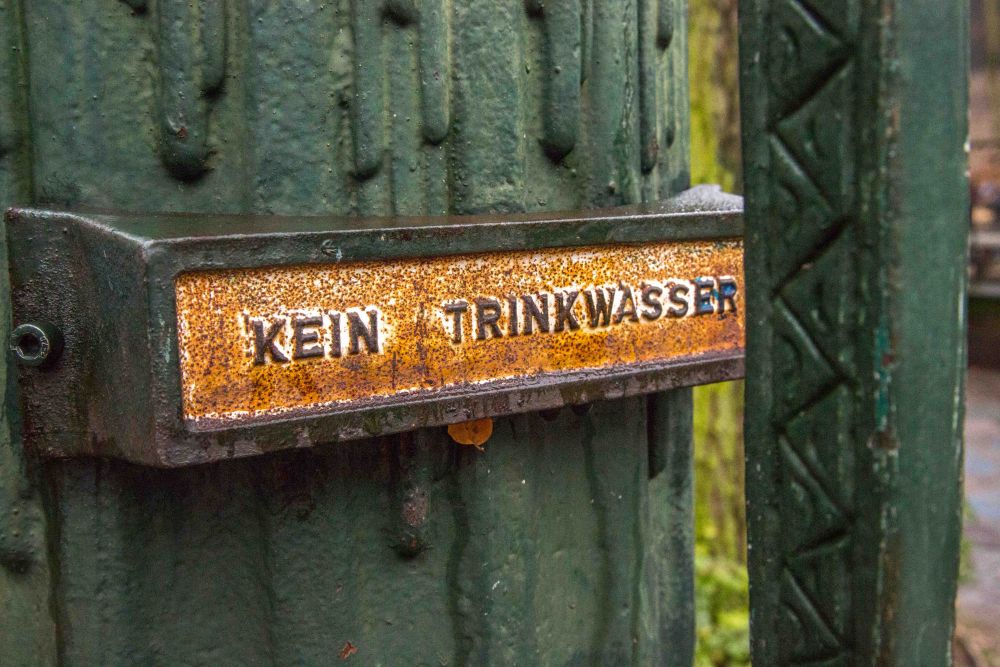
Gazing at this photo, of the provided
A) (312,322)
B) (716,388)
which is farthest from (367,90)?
(716,388)

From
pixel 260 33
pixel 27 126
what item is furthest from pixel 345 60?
pixel 27 126

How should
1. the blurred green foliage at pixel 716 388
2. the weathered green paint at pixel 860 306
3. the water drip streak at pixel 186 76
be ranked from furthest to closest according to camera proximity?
the blurred green foliage at pixel 716 388 → the water drip streak at pixel 186 76 → the weathered green paint at pixel 860 306

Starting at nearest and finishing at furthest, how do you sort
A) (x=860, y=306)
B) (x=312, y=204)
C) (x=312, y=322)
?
1. (x=860, y=306)
2. (x=312, y=322)
3. (x=312, y=204)

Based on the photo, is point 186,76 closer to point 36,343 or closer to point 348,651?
point 36,343

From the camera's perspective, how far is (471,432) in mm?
1266

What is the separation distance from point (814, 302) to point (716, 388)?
2877 millimetres

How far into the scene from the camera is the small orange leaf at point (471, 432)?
1260mm

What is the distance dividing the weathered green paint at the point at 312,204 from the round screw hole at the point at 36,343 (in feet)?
0.35

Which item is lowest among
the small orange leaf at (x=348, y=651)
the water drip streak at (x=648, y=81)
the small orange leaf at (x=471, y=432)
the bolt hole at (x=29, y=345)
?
the small orange leaf at (x=348, y=651)

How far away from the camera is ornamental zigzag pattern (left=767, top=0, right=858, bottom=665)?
70cm

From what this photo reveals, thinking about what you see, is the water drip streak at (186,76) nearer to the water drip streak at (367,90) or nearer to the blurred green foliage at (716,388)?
the water drip streak at (367,90)

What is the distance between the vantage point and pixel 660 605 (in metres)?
1.60

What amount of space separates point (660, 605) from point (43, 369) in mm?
883

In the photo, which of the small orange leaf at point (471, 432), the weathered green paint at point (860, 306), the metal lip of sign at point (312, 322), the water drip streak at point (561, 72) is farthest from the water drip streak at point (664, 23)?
the weathered green paint at point (860, 306)
